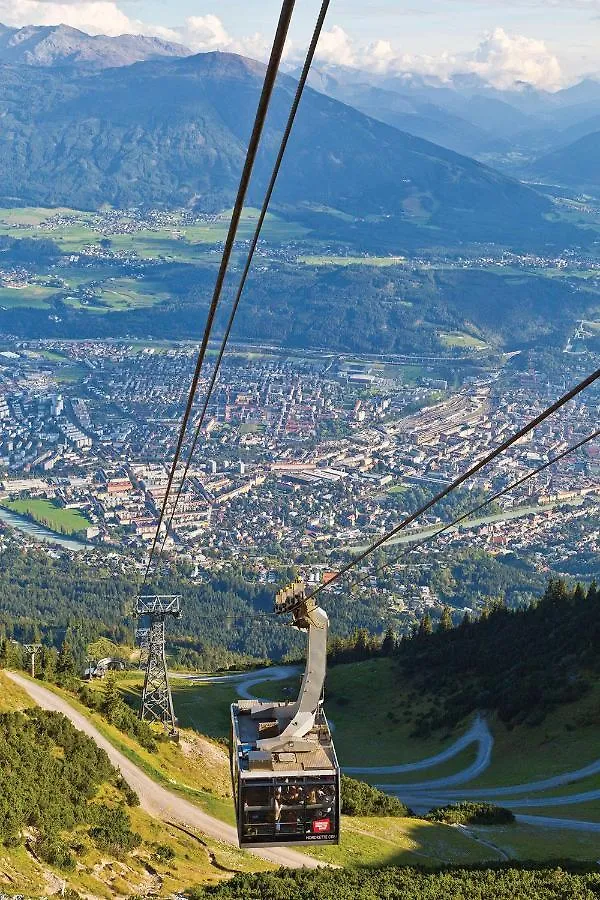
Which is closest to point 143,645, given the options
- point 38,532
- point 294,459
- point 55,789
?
point 55,789

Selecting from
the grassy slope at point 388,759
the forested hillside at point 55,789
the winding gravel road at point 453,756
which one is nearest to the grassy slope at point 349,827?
the grassy slope at point 388,759

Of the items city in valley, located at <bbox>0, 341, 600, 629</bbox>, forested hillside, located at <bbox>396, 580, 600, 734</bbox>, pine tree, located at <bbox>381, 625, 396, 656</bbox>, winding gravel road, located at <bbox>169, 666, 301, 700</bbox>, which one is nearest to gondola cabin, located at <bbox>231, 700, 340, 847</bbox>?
forested hillside, located at <bbox>396, 580, 600, 734</bbox>

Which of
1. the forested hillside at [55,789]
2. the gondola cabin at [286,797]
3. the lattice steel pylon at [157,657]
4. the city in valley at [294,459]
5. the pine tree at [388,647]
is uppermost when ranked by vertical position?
the gondola cabin at [286,797]

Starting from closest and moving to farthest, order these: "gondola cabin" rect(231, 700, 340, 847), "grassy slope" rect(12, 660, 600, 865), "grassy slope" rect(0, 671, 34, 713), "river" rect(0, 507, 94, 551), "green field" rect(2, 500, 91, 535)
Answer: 1. "gondola cabin" rect(231, 700, 340, 847)
2. "grassy slope" rect(12, 660, 600, 865)
3. "grassy slope" rect(0, 671, 34, 713)
4. "river" rect(0, 507, 94, 551)
5. "green field" rect(2, 500, 91, 535)

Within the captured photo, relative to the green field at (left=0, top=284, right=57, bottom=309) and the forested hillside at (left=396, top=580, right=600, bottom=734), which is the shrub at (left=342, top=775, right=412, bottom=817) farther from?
the green field at (left=0, top=284, right=57, bottom=309)

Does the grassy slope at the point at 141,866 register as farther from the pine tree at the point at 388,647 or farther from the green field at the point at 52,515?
the green field at the point at 52,515

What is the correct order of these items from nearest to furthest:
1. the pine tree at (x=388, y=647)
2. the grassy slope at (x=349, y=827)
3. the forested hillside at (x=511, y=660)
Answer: the grassy slope at (x=349, y=827)
the forested hillside at (x=511, y=660)
the pine tree at (x=388, y=647)

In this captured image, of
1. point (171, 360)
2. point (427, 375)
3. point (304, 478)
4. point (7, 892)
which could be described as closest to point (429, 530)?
point (304, 478)
